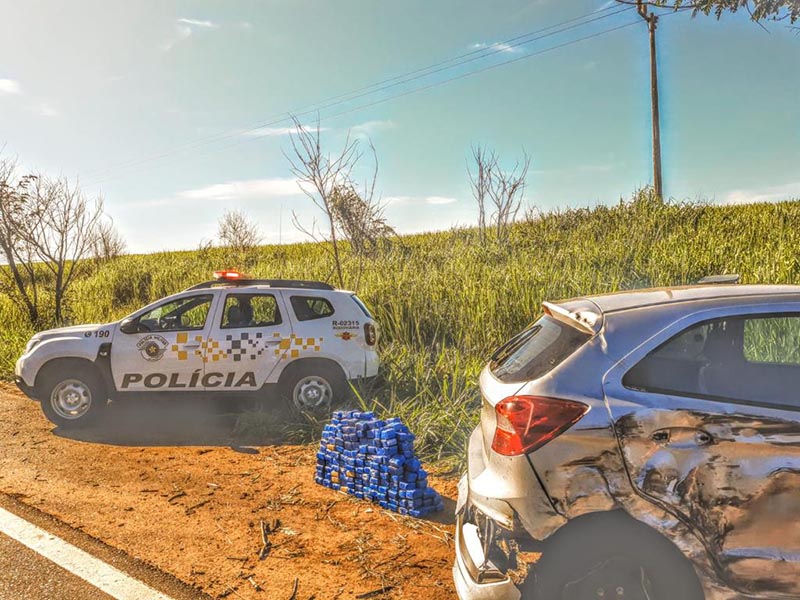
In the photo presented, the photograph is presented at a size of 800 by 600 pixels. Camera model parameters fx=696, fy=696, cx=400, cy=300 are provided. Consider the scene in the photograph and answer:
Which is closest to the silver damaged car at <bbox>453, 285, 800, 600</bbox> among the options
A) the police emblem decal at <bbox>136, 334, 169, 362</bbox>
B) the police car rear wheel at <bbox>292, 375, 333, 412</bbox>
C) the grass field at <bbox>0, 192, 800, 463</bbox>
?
the grass field at <bbox>0, 192, 800, 463</bbox>

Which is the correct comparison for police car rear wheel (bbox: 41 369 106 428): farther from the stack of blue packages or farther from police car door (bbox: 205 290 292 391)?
the stack of blue packages

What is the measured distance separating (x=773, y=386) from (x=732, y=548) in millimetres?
741

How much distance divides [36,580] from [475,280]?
349 inches

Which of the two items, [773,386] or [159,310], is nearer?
[773,386]

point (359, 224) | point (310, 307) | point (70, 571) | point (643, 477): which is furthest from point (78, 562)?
point (359, 224)

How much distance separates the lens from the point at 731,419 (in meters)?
2.96

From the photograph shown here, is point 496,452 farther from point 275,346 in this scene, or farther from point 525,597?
point 275,346

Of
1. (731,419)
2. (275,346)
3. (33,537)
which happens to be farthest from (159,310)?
(731,419)

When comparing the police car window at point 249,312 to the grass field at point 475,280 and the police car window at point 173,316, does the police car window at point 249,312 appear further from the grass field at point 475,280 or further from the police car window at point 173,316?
the grass field at point 475,280

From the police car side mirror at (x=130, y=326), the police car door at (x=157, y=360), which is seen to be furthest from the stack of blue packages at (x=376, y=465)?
the police car side mirror at (x=130, y=326)

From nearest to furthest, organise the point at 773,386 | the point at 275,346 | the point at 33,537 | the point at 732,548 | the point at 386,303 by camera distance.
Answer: the point at 732,548
the point at 773,386
the point at 33,537
the point at 275,346
the point at 386,303

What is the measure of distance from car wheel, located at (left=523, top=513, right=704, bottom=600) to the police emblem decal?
6509 mm

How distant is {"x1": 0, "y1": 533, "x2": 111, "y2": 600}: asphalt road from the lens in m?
4.07

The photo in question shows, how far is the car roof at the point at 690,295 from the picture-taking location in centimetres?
326
